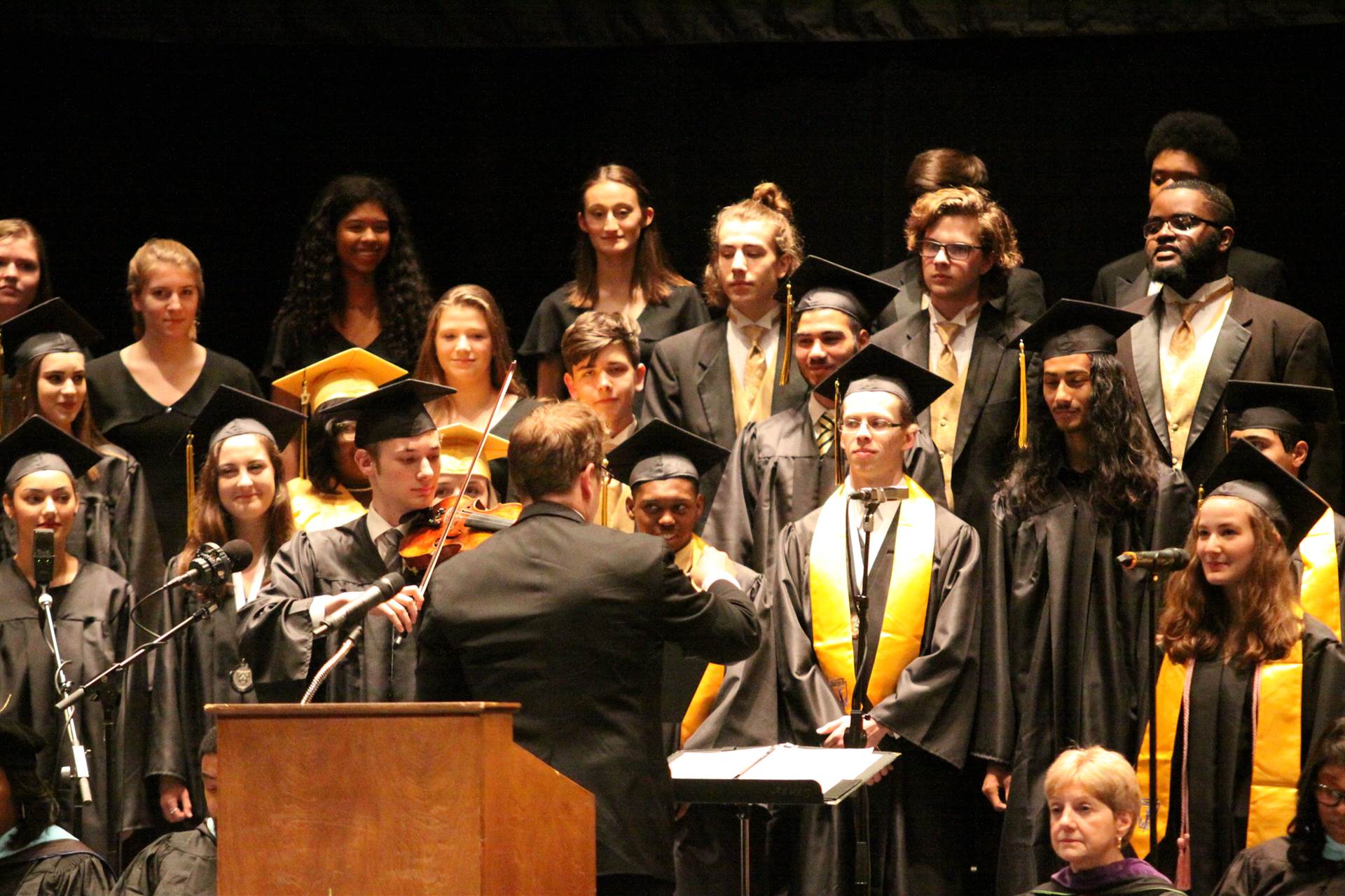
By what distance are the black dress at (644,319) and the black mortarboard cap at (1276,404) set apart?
83.9 inches

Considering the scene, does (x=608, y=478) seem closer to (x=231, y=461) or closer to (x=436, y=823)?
(x=231, y=461)

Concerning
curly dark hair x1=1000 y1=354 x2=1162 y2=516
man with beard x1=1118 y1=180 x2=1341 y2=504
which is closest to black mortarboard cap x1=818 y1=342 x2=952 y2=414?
curly dark hair x1=1000 y1=354 x2=1162 y2=516

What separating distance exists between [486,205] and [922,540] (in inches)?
136

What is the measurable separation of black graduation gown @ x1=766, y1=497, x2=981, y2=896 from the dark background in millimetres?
2676

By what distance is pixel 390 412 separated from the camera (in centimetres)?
533

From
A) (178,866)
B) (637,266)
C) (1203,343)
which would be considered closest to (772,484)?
(637,266)

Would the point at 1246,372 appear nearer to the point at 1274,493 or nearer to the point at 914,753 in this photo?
the point at 1274,493

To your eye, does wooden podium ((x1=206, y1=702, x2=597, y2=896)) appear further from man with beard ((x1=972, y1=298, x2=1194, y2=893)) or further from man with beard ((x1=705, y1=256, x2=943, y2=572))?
man with beard ((x1=705, y1=256, x2=943, y2=572))

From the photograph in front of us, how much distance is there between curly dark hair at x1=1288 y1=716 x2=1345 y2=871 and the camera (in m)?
4.82

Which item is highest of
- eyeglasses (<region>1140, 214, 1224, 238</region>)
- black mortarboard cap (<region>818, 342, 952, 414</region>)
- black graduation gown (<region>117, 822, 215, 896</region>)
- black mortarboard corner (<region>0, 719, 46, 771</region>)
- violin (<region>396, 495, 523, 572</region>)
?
eyeglasses (<region>1140, 214, 1224, 238</region>)

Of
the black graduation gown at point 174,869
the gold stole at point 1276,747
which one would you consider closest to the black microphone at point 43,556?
the black graduation gown at point 174,869

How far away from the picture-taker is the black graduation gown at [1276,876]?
15.7 feet

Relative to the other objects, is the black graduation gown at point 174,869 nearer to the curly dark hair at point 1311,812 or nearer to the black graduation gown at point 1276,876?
the black graduation gown at point 1276,876

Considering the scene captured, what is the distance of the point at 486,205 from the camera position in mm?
8461
